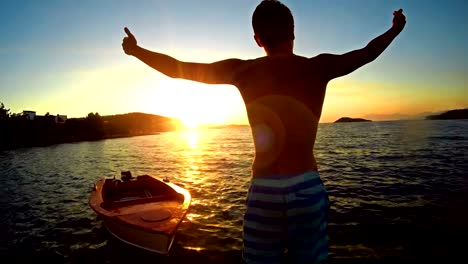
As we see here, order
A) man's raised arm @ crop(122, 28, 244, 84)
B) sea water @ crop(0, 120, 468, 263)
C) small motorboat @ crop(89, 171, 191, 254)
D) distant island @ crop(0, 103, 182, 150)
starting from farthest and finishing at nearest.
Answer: distant island @ crop(0, 103, 182, 150)
sea water @ crop(0, 120, 468, 263)
small motorboat @ crop(89, 171, 191, 254)
man's raised arm @ crop(122, 28, 244, 84)

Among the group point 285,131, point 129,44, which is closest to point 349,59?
point 285,131

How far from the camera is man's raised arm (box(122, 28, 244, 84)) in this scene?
250 cm

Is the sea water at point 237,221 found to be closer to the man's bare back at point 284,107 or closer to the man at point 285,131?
the man at point 285,131

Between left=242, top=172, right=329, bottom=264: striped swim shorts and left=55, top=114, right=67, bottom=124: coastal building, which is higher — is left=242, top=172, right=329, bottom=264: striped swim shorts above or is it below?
below

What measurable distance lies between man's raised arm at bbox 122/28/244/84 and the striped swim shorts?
2.70ft

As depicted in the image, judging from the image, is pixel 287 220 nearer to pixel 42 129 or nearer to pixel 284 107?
pixel 284 107

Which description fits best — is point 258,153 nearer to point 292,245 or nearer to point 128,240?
point 292,245

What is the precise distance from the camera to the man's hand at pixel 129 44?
8.84 ft

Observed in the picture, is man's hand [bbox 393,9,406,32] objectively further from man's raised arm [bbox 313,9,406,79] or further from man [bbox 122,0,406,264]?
man's raised arm [bbox 313,9,406,79]

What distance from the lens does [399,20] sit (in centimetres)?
258

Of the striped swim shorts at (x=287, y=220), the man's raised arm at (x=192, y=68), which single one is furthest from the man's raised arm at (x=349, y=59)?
the striped swim shorts at (x=287, y=220)

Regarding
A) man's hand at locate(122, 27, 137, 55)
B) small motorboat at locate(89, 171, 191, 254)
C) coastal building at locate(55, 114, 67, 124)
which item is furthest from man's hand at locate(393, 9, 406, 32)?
coastal building at locate(55, 114, 67, 124)

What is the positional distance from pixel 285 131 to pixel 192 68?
855 mm

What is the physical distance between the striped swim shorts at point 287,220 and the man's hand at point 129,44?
145 cm
